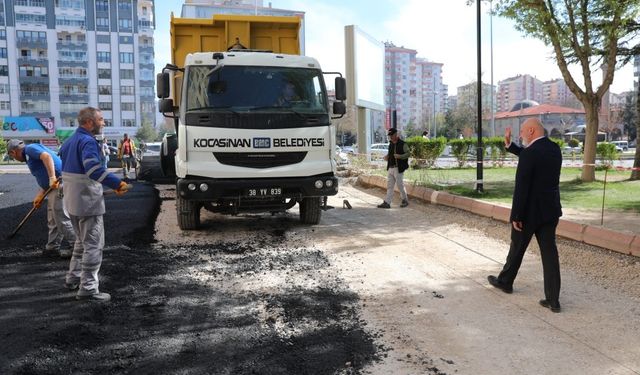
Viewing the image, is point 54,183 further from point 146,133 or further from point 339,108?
point 146,133

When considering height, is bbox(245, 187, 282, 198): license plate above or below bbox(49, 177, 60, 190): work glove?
below

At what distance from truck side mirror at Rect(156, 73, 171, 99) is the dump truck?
15 mm

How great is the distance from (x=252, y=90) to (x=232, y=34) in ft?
7.00

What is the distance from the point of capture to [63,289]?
5.21 m

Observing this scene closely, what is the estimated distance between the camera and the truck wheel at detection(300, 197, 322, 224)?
871cm

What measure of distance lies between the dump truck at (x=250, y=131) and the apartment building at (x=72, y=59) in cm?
7609

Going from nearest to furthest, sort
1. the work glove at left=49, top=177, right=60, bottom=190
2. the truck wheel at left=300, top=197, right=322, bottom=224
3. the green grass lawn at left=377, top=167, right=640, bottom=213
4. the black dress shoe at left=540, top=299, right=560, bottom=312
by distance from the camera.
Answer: the black dress shoe at left=540, top=299, right=560, bottom=312
the work glove at left=49, top=177, right=60, bottom=190
the truck wheel at left=300, top=197, right=322, bottom=224
the green grass lawn at left=377, top=167, right=640, bottom=213

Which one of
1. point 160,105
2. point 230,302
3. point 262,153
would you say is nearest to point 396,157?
point 262,153

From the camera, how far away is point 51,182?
6.29 metres

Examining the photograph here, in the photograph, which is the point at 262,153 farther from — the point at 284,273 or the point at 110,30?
the point at 110,30

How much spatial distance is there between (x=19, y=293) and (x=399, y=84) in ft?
456

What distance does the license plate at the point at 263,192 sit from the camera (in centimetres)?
768

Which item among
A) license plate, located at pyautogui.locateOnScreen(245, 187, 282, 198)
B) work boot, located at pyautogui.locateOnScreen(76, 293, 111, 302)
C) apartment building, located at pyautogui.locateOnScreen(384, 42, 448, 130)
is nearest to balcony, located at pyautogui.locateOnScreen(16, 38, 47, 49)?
apartment building, located at pyautogui.locateOnScreen(384, 42, 448, 130)

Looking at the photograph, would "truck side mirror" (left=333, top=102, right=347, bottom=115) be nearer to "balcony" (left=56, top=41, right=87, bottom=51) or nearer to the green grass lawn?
the green grass lawn
